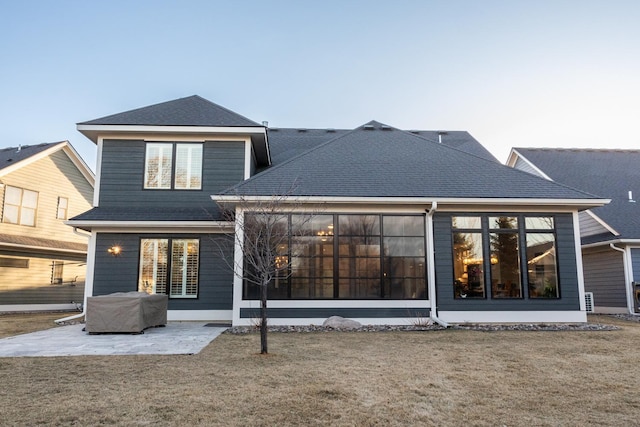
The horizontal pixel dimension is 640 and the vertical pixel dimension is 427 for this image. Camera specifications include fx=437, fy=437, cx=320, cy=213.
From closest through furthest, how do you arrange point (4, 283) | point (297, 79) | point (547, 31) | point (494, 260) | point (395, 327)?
point (395, 327) → point (494, 260) → point (547, 31) → point (4, 283) → point (297, 79)

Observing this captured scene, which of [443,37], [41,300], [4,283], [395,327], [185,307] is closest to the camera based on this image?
[395,327]

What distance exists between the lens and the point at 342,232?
10281 millimetres

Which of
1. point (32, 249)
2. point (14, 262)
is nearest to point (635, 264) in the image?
point (32, 249)

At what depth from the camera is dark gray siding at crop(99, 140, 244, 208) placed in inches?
468

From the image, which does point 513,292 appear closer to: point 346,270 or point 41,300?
point 346,270

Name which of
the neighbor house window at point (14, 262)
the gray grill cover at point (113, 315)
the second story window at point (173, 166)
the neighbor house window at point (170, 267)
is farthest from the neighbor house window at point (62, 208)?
Answer: the gray grill cover at point (113, 315)

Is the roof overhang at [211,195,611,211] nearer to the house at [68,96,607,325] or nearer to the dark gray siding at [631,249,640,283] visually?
the house at [68,96,607,325]

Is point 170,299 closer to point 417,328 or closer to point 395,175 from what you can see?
point 417,328

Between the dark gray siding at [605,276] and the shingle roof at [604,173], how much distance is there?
1.05 metres

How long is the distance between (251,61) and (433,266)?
10.7 metres

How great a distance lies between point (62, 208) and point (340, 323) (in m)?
14.0

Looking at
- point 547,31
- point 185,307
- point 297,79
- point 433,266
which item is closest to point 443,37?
point 547,31

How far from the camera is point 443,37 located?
45.9 ft

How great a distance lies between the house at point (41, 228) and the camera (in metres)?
15.5
